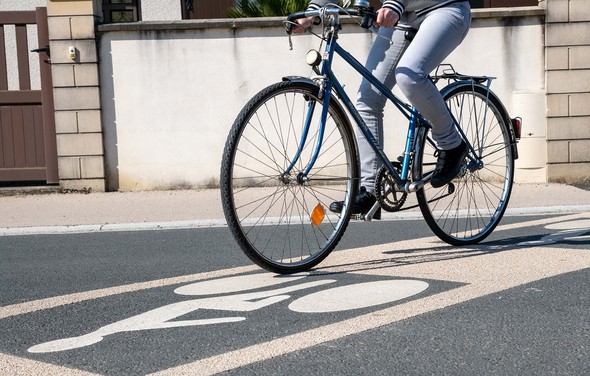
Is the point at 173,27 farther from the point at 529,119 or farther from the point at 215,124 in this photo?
the point at 529,119

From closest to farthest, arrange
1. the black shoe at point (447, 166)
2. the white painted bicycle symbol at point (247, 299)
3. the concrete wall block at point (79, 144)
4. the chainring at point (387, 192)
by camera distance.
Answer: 1. the white painted bicycle symbol at point (247, 299)
2. the chainring at point (387, 192)
3. the black shoe at point (447, 166)
4. the concrete wall block at point (79, 144)

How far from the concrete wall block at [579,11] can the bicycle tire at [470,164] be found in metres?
4.42

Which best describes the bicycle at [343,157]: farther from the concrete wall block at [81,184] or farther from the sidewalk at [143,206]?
the concrete wall block at [81,184]

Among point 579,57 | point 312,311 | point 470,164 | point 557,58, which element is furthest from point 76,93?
point 312,311

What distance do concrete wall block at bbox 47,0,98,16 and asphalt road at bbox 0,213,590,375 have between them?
14.9 ft

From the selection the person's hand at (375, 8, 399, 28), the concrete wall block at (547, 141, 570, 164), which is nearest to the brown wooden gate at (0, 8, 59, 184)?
the concrete wall block at (547, 141, 570, 164)

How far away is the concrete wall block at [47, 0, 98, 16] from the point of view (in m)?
10.7

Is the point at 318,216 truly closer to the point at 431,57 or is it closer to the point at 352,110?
the point at 352,110

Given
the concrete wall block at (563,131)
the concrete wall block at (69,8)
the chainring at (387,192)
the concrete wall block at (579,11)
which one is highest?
the concrete wall block at (69,8)

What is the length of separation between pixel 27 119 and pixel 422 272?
662 cm

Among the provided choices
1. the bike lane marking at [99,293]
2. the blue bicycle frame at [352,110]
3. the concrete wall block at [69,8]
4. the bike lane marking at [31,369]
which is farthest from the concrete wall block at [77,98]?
the bike lane marking at [31,369]

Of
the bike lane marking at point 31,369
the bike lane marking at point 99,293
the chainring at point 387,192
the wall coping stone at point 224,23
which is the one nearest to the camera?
the bike lane marking at point 31,369

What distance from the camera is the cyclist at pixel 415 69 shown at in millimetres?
5379

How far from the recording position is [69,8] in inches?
421
